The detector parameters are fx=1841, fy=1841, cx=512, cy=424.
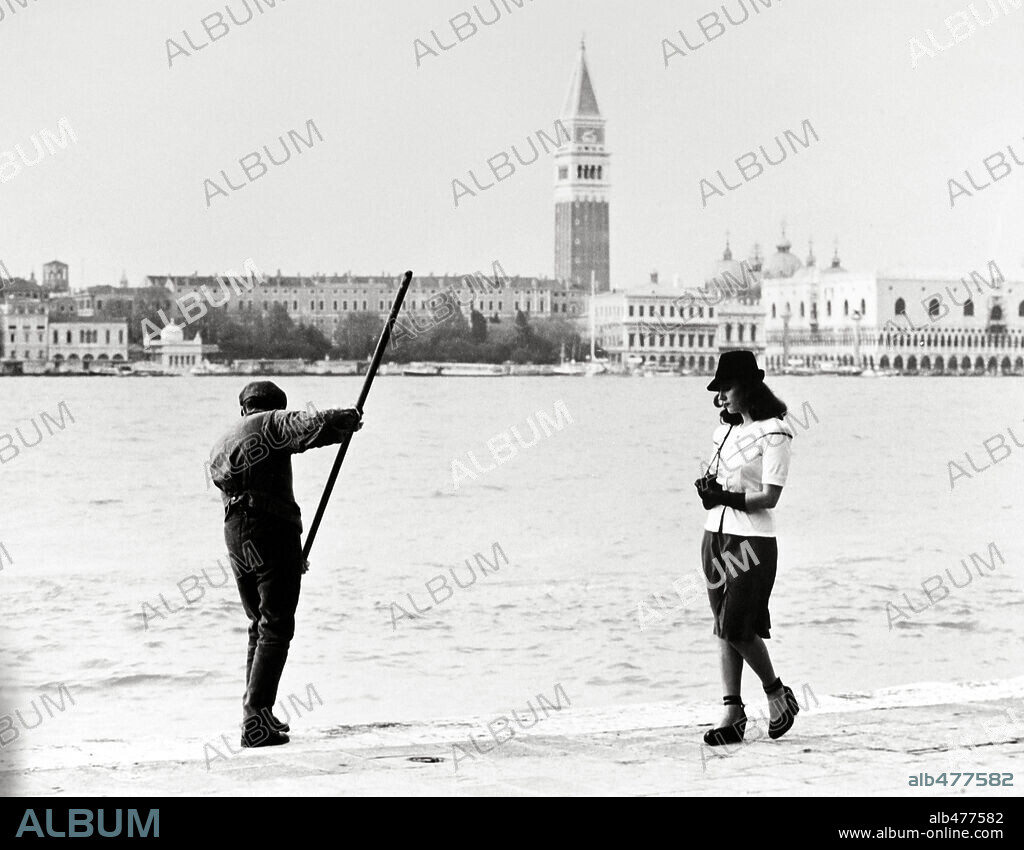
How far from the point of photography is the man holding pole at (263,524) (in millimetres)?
3672

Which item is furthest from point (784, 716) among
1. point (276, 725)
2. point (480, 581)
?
point (480, 581)

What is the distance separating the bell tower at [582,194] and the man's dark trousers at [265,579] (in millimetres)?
96147

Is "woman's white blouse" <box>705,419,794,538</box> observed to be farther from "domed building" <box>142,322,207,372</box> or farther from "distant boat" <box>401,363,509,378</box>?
"distant boat" <box>401,363,509,378</box>

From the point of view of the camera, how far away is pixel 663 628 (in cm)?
835

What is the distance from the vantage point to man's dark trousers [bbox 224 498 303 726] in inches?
145

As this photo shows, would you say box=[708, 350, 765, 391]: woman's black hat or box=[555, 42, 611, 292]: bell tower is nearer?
box=[708, 350, 765, 391]: woman's black hat

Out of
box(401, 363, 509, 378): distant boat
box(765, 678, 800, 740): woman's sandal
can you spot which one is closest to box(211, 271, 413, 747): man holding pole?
box(765, 678, 800, 740): woman's sandal

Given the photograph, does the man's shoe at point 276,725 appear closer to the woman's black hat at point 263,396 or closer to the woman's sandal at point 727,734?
the woman's black hat at point 263,396

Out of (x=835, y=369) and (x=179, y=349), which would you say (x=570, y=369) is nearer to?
(x=835, y=369)

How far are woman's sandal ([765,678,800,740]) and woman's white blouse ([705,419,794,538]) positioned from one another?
32 cm

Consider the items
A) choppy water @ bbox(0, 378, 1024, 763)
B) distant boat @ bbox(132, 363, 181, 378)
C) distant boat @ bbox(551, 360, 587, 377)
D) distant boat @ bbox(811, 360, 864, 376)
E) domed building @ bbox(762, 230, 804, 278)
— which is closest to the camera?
choppy water @ bbox(0, 378, 1024, 763)
